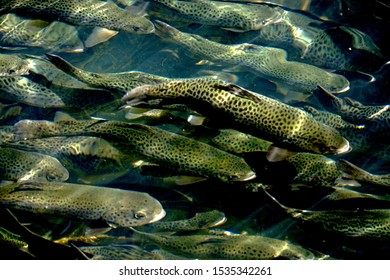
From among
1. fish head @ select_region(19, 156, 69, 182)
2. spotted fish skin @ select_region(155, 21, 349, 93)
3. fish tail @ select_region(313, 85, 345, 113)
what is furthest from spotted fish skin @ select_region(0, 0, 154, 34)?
fish tail @ select_region(313, 85, 345, 113)

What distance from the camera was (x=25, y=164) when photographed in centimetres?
417

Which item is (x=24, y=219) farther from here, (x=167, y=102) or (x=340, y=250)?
(x=340, y=250)

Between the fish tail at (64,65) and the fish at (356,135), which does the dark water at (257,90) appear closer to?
the fish at (356,135)

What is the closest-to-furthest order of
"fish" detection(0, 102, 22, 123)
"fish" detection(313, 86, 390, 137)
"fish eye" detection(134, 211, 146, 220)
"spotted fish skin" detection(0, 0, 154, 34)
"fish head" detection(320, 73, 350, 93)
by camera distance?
"fish eye" detection(134, 211, 146, 220) < "fish" detection(313, 86, 390, 137) < "fish" detection(0, 102, 22, 123) < "fish head" detection(320, 73, 350, 93) < "spotted fish skin" detection(0, 0, 154, 34)

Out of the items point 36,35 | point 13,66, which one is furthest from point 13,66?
point 36,35

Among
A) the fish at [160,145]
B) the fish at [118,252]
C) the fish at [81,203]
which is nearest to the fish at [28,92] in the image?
the fish at [160,145]

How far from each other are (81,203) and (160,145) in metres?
0.93

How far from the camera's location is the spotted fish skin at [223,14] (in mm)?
5355

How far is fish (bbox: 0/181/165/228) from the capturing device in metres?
3.72

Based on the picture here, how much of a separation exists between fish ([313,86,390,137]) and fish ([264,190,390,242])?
3.60 ft

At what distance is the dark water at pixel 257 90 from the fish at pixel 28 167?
18.4 inches

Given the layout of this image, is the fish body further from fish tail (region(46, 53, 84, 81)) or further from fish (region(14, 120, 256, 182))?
fish (region(14, 120, 256, 182))

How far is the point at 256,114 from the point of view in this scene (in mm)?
3582
